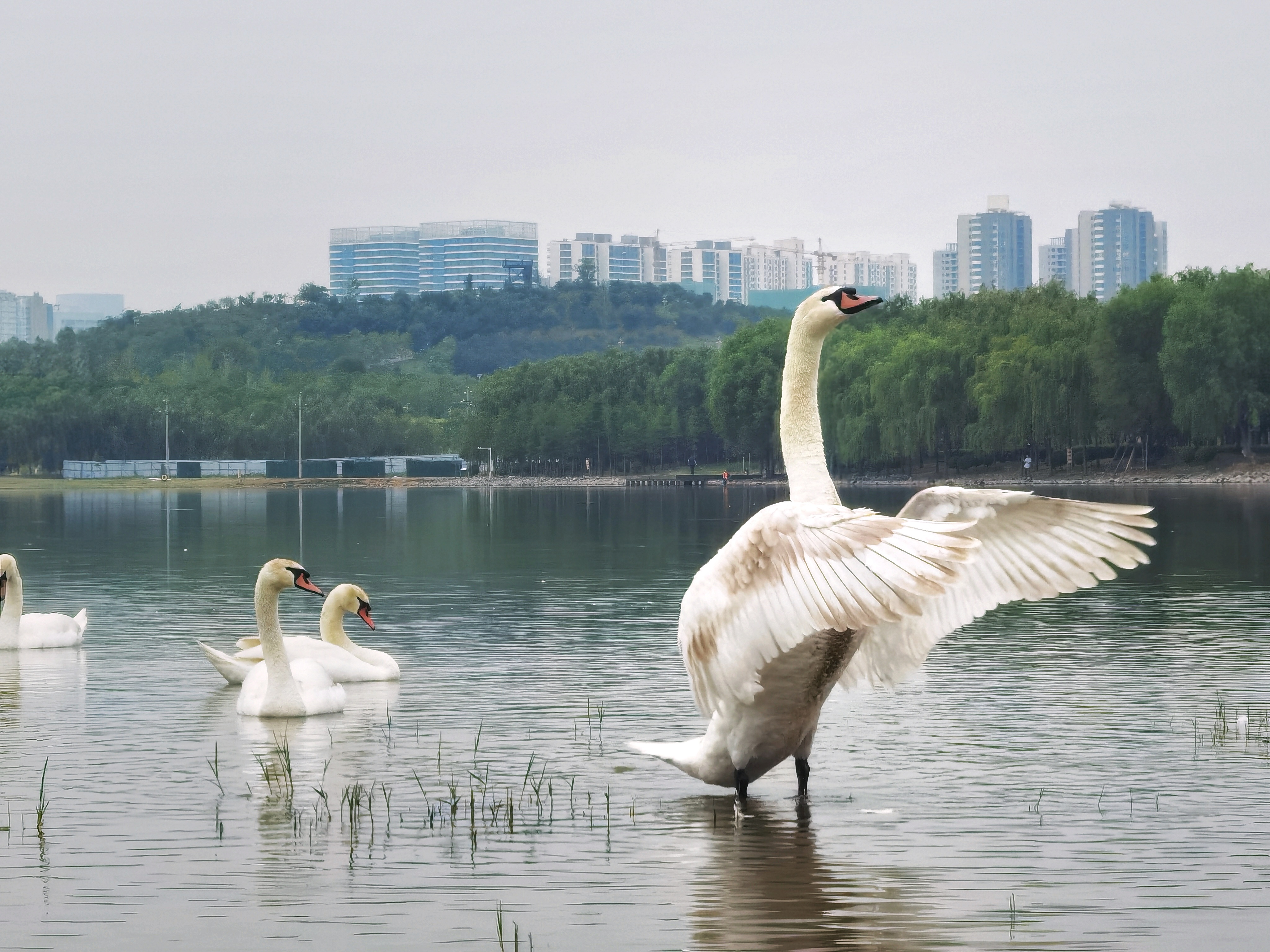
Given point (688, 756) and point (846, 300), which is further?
point (688, 756)

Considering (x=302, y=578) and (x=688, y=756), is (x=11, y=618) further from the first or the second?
(x=688, y=756)

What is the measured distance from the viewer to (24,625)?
2581 centimetres

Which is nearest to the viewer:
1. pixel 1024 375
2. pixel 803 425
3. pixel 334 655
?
pixel 803 425

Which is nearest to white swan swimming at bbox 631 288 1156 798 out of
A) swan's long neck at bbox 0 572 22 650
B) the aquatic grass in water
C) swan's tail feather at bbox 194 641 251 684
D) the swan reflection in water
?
the swan reflection in water

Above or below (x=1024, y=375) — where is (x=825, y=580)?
below

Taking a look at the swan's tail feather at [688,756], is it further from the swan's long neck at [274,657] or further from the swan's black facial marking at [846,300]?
the swan's long neck at [274,657]

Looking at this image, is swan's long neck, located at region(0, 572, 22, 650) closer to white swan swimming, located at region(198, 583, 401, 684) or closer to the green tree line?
white swan swimming, located at region(198, 583, 401, 684)

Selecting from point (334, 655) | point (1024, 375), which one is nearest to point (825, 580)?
point (334, 655)

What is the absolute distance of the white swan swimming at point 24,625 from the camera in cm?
2553

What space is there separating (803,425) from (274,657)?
837 cm

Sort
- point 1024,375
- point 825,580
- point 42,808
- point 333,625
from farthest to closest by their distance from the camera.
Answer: point 1024,375 < point 333,625 < point 42,808 < point 825,580

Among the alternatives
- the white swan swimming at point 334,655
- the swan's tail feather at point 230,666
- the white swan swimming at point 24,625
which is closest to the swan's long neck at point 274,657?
the white swan swimming at point 334,655

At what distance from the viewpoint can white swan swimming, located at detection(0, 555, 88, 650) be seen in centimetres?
2553

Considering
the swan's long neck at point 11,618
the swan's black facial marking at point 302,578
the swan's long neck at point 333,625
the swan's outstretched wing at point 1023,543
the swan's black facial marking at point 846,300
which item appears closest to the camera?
the swan's outstretched wing at point 1023,543
